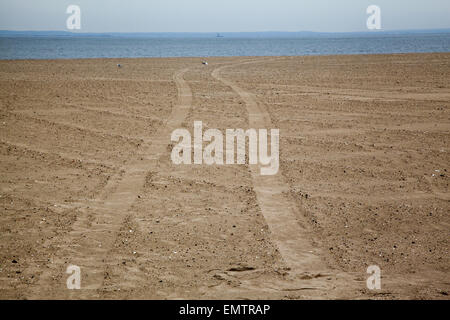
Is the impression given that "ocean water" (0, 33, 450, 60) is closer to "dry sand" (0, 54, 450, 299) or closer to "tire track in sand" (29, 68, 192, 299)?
"dry sand" (0, 54, 450, 299)

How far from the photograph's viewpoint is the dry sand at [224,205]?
17.3 feet

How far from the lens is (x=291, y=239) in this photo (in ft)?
20.5

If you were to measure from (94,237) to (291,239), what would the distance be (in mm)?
2601

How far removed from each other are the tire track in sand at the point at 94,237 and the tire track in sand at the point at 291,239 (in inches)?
79.5

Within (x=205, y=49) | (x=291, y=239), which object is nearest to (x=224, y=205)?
(x=291, y=239)

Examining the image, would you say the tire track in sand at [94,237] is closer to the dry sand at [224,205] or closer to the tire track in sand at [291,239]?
the dry sand at [224,205]

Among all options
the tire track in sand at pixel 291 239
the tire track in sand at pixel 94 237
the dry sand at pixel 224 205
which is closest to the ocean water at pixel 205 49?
the dry sand at pixel 224 205

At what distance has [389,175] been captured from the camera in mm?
8891

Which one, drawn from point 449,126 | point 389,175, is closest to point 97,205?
point 389,175

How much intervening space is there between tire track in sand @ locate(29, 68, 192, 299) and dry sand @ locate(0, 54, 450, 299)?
0.02 meters

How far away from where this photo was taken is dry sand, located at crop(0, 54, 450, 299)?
529cm
